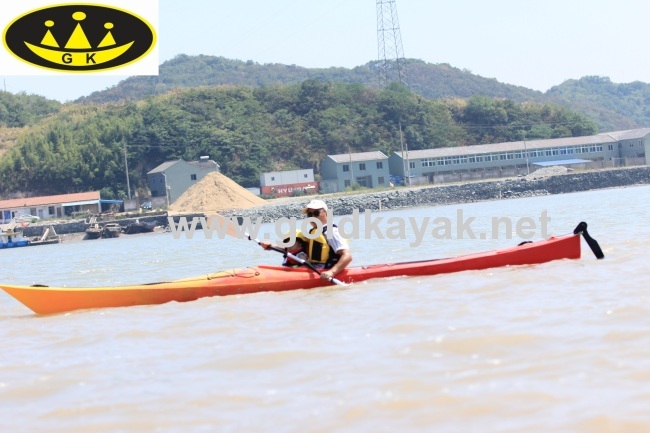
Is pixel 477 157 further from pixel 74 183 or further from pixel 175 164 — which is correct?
pixel 74 183

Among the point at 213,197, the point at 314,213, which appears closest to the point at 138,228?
the point at 213,197

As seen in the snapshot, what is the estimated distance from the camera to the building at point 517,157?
220 feet

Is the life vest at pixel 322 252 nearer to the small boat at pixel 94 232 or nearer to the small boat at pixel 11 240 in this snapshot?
the small boat at pixel 11 240

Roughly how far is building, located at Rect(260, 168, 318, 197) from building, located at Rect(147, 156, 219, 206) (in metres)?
4.17

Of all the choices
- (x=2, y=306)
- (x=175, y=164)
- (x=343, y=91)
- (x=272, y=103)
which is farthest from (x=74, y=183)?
(x=2, y=306)

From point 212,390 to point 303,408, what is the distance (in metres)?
0.72

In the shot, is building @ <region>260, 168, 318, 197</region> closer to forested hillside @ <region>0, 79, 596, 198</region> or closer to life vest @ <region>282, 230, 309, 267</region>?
forested hillside @ <region>0, 79, 596, 198</region>

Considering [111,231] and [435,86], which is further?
[435,86]

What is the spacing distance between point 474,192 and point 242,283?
5066 centimetres

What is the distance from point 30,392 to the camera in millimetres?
5430

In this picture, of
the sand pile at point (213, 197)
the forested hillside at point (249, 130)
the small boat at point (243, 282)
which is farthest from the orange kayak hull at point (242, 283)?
the forested hillside at point (249, 130)

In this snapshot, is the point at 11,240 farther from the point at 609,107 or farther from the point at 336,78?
the point at 609,107

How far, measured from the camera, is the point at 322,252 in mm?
9508

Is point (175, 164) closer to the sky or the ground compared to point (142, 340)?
closer to the sky
